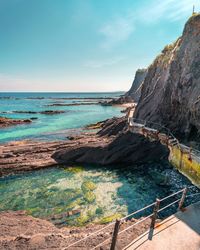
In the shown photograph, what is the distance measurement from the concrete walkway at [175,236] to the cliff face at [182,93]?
13.0m

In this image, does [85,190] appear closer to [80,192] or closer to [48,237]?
[80,192]

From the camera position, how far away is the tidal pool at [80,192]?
15766mm

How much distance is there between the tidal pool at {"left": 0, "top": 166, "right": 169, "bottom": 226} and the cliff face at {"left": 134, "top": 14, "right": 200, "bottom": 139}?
7594mm

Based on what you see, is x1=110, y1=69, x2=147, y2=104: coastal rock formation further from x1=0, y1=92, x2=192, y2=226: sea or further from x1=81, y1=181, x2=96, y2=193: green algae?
x1=81, y1=181, x2=96, y2=193: green algae

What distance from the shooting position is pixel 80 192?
1898 cm

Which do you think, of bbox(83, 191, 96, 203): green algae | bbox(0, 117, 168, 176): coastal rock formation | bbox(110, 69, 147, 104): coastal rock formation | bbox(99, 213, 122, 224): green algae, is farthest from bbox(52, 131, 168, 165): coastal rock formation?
bbox(110, 69, 147, 104): coastal rock formation

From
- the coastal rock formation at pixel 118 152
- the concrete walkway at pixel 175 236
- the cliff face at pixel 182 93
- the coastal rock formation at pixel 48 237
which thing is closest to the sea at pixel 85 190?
the coastal rock formation at pixel 118 152

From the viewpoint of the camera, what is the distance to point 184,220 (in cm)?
920

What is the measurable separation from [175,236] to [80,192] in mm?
11881

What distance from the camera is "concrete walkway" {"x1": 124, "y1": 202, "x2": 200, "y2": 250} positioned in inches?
303

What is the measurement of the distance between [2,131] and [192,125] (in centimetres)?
4315

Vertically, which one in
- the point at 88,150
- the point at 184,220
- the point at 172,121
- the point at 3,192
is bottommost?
the point at 3,192

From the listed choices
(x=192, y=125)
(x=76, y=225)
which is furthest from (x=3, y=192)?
(x=192, y=125)

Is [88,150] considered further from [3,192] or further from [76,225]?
[76,225]
